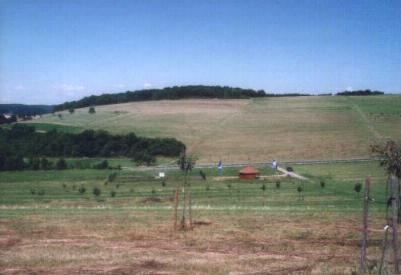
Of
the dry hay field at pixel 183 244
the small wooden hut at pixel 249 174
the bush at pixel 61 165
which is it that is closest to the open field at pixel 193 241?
the dry hay field at pixel 183 244

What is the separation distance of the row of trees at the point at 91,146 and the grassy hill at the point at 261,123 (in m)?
5.00

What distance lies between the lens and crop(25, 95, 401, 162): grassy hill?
9050 centimetres

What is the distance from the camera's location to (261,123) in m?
113

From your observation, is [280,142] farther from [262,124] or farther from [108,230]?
[108,230]

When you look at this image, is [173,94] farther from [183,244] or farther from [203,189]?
[183,244]

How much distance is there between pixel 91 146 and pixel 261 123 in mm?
36874

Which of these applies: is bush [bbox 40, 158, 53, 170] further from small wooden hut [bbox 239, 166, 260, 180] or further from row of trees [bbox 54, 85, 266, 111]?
row of trees [bbox 54, 85, 266, 111]

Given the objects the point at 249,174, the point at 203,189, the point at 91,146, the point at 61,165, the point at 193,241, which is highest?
the point at 193,241

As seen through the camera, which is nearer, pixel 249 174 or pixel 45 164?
pixel 249 174

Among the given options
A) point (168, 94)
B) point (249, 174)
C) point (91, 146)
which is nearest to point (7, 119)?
point (91, 146)

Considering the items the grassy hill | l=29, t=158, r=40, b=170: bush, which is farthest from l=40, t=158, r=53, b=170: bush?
the grassy hill

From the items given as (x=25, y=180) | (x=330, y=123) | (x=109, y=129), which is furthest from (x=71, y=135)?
(x=330, y=123)

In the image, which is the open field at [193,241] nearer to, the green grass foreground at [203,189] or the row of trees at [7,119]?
the green grass foreground at [203,189]

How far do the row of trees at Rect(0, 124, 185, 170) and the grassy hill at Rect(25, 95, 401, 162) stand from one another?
5.00 m
